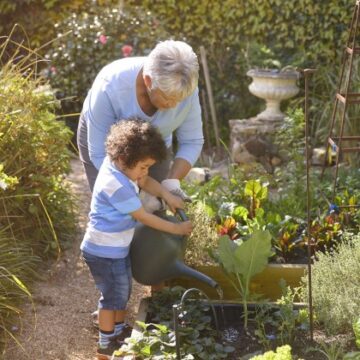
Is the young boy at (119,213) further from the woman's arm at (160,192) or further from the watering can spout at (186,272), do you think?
the watering can spout at (186,272)

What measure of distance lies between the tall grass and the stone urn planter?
240 cm

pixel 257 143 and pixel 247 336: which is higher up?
pixel 247 336

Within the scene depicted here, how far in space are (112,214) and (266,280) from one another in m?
1.04

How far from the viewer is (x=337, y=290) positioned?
3.36m

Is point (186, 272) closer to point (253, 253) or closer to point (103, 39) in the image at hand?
point (253, 253)

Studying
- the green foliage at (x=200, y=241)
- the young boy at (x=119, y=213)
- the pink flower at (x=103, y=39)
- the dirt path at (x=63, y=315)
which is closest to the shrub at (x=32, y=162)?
the dirt path at (x=63, y=315)

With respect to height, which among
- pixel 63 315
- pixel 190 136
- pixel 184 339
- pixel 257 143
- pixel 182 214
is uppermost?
pixel 190 136

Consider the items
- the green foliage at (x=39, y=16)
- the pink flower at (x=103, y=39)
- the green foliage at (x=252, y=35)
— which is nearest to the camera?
the green foliage at (x=252, y=35)

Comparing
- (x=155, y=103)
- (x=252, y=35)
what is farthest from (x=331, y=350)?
→ (x=252, y=35)

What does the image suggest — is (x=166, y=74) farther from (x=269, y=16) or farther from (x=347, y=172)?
(x=269, y=16)

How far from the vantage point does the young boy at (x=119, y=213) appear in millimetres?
3330

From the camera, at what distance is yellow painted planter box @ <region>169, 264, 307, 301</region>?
402 centimetres

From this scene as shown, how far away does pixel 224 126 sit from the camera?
7797 millimetres

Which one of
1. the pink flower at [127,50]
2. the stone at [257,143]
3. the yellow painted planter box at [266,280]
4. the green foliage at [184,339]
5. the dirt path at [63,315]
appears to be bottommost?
the stone at [257,143]
